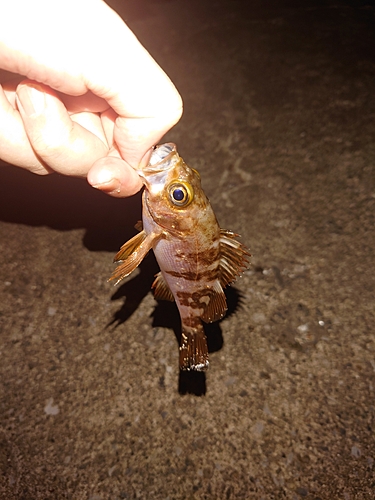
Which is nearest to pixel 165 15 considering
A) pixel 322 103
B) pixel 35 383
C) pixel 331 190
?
pixel 322 103

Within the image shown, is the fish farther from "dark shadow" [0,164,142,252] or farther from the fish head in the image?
"dark shadow" [0,164,142,252]

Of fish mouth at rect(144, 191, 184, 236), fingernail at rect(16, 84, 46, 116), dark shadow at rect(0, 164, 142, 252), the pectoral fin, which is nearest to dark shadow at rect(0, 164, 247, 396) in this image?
dark shadow at rect(0, 164, 142, 252)

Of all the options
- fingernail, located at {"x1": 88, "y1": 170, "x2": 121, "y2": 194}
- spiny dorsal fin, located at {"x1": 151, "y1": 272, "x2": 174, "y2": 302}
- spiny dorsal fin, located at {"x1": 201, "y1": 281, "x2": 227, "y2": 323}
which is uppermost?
fingernail, located at {"x1": 88, "y1": 170, "x2": 121, "y2": 194}

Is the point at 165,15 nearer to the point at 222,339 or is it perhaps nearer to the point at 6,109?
the point at 6,109

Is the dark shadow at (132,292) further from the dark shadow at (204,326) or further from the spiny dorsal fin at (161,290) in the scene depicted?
the spiny dorsal fin at (161,290)

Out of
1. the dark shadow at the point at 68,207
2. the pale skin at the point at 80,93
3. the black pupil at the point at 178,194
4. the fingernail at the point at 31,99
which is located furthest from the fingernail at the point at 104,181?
the dark shadow at the point at 68,207

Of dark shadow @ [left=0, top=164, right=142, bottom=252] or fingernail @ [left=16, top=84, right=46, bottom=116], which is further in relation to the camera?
dark shadow @ [left=0, top=164, right=142, bottom=252]

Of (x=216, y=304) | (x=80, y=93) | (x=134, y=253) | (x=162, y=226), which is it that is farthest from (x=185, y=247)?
(x=80, y=93)
